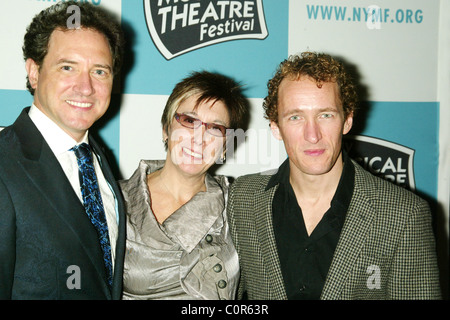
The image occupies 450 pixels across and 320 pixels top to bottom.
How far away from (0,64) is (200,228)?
1.72 m

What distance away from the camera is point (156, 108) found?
9.20ft

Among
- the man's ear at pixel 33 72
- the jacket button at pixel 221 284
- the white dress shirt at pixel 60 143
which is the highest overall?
the man's ear at pixel 33 72

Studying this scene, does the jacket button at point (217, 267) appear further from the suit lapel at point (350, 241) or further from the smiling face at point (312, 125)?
the smiling face at point (312, 125)

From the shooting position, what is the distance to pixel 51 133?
1645 mm

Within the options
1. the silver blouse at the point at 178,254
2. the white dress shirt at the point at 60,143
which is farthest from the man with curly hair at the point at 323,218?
the white dress shirt at the point at 60,143

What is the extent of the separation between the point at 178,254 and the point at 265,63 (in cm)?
163

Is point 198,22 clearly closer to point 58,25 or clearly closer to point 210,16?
point 210,16

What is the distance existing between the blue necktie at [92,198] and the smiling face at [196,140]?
1.59 feet

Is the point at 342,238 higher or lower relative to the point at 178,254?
higher

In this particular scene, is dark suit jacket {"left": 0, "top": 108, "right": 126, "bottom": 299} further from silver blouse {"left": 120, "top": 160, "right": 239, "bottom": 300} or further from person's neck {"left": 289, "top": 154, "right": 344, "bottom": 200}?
person's neck {"left": 289, "top": 154, "right": 344, "bottom": 200}

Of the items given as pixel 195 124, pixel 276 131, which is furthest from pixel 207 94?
pixel 276 131

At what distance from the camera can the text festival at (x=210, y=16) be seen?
9.12ft

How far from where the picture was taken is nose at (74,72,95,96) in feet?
5.45

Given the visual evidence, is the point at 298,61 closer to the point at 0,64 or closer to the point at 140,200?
the point at 140,200
